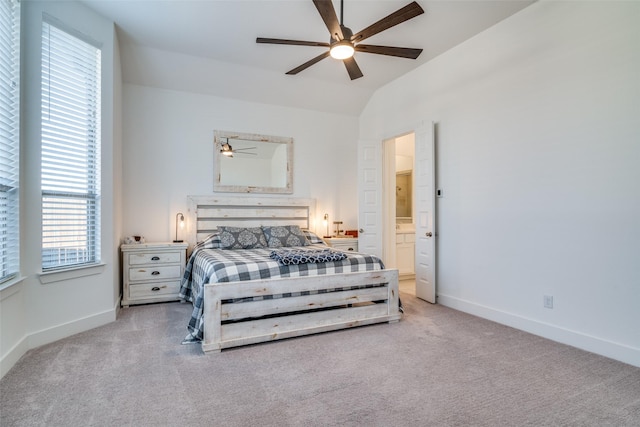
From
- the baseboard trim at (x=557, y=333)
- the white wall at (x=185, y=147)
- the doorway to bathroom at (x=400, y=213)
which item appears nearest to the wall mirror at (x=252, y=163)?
the white wall at (x=185, y=147)

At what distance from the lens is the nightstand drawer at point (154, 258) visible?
4.04 meters

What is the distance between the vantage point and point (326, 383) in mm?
2203

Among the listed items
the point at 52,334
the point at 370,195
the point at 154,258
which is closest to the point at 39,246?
the point at 52,334

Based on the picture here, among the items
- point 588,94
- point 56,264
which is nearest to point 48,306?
point 56,264

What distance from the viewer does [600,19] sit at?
2.69 m

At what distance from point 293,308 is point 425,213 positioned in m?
2.20

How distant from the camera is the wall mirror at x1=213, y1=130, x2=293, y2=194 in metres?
5.02

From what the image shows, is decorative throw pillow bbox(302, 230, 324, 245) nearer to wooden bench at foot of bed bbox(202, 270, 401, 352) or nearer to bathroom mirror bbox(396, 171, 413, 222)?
wooden bench at foot of bed bbox(202, 270, 401, 352)

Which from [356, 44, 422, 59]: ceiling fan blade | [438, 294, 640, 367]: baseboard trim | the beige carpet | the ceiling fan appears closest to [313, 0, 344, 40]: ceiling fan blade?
the ceiling fan

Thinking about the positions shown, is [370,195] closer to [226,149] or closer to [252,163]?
[252,163]

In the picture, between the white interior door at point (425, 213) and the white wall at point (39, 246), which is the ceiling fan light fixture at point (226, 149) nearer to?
the white wall at point (39, 246)

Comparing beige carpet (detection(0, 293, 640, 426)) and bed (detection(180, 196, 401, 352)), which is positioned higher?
bed (detection(180, 196, 401, 352))

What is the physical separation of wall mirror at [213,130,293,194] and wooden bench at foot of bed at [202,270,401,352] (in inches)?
98.2

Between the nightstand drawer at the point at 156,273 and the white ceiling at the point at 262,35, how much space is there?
2.48 metres
